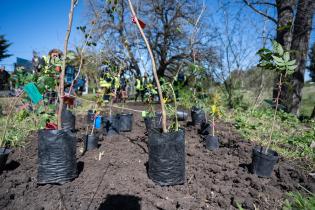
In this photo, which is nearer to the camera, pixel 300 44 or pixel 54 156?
pixel 54 156

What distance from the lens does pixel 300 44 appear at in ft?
21.6

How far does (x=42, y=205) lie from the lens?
73.9 inches

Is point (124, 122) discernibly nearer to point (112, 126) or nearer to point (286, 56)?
point (112, 126)

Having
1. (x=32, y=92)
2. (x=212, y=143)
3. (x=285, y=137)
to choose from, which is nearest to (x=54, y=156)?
(x=32, y=92)

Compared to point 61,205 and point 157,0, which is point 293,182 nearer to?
point 61,205

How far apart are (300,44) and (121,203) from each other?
266 inches

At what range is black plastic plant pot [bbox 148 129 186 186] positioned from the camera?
7.14ft

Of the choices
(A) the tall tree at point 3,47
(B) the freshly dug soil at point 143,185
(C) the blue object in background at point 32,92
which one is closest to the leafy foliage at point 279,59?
(B) the freshly dug soil at point 143,185

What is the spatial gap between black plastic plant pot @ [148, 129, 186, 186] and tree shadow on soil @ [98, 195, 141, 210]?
1.14 ft

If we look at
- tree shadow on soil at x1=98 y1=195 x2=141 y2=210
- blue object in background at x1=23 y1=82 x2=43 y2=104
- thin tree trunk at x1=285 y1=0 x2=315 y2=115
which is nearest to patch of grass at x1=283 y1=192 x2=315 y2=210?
tree shadow on soil at x1=98 y1=195 x2=141 y2=210

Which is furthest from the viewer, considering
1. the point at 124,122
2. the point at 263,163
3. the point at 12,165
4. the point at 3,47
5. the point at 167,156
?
the point at 3,47

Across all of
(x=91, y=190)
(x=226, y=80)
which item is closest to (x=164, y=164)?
(x=91, y=190)

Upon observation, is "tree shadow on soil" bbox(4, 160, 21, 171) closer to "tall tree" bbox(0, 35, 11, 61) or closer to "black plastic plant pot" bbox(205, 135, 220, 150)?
"black plastic plant pot" bbox(205, 135, 220, 150)

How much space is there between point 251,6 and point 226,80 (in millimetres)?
2390
